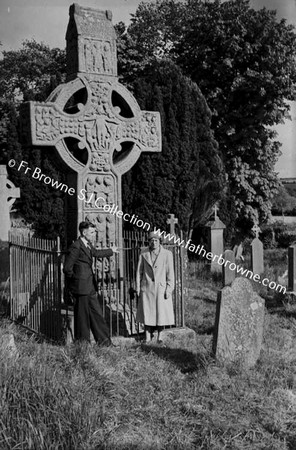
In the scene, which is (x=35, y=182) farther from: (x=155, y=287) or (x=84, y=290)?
(x=84, y=290)

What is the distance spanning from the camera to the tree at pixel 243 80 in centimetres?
2136

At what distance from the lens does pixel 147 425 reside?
15.2 ft

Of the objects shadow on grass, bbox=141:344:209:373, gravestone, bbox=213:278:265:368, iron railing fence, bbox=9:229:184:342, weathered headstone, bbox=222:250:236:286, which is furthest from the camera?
weathered headstone, bbox=222:250:236:286

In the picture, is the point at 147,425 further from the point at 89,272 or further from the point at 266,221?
the point at 266,221

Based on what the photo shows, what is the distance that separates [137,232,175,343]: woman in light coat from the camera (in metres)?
7.55

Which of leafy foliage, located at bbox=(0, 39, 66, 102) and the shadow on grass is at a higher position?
leafy foliage, located at bbox=(0, 39, 66, 102)

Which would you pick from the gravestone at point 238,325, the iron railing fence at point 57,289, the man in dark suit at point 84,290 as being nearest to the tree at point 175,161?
the iron railing fence at point 57,289

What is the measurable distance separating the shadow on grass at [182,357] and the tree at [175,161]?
10.3 metres

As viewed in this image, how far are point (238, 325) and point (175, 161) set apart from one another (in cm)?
1185

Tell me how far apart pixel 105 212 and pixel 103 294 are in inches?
54.8

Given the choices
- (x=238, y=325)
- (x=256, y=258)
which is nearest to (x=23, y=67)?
(x=256, y=258)

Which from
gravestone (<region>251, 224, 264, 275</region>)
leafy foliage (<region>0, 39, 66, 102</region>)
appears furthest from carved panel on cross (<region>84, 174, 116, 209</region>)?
leafy foliage (<region>0, 39, 66, 102</region>)

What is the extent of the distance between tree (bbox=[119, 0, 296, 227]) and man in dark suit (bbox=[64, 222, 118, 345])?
48.8 feet

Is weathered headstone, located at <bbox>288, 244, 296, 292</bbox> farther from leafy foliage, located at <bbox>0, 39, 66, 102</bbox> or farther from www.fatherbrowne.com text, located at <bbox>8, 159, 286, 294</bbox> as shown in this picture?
leafy foliage, located at <bbox>0, 39, 66, 102</bbox>
